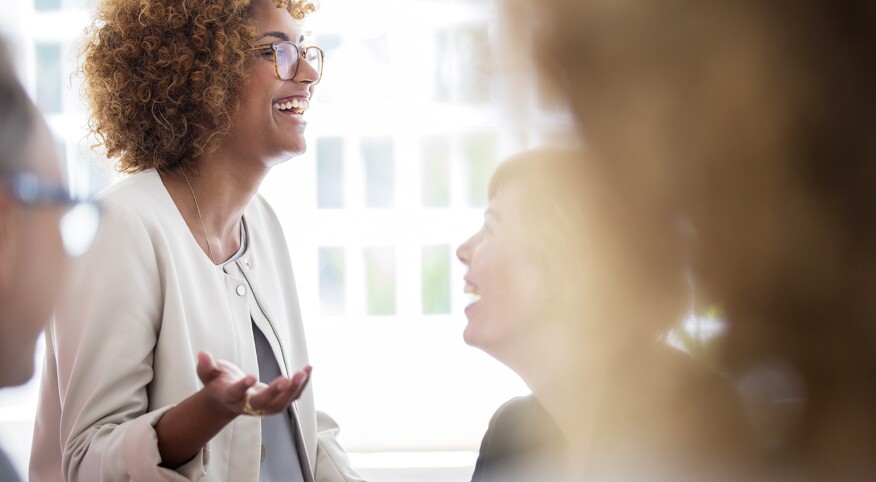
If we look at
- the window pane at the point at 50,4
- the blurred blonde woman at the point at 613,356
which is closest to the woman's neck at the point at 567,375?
the blurred blonde woman at the point at 613,356

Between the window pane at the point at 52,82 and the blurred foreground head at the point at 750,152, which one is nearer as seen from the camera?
the blurred foreground head at the point at 750,152

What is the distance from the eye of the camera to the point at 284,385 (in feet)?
1.50

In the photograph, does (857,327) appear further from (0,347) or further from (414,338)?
(0,347)

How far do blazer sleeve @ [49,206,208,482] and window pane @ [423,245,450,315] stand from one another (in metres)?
0.56

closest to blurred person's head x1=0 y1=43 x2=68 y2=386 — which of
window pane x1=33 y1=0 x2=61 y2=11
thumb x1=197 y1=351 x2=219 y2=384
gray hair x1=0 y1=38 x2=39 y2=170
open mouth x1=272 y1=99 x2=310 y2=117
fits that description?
gray hair x1=0 y1=38 x2=39 y2=170

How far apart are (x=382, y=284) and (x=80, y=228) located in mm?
661

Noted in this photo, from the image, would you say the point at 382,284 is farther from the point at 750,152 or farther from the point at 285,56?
the point at 285,56

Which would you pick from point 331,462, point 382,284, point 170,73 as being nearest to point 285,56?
point 170,73

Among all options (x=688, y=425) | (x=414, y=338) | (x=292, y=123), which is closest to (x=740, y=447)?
(x=688, y=425)

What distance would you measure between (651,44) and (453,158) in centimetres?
6

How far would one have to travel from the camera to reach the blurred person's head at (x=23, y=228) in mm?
568

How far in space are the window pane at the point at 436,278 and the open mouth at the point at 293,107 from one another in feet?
2.45

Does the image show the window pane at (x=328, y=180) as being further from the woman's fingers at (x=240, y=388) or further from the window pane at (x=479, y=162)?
the window pane at (x=479, y=162)

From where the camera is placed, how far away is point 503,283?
0.30 m
